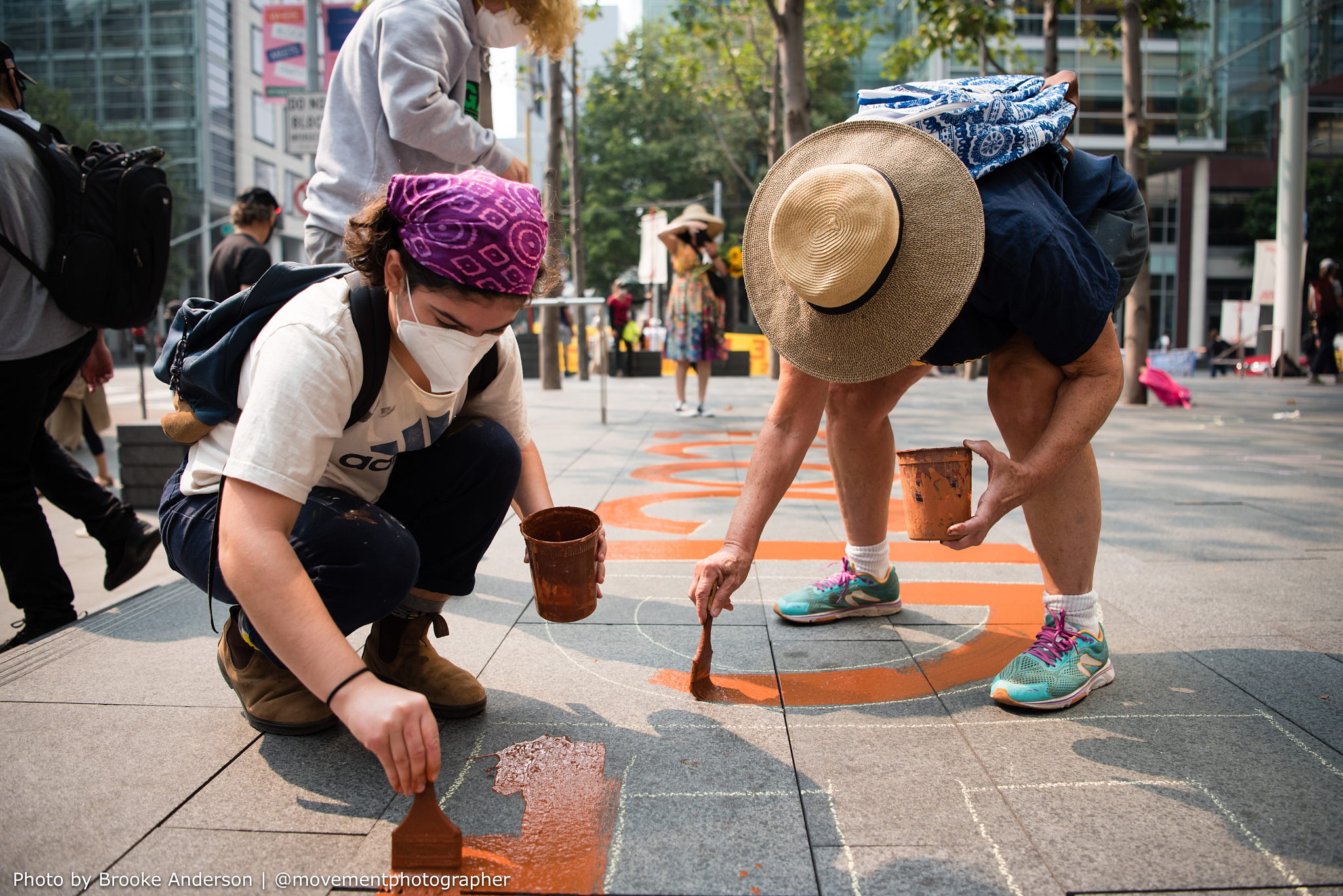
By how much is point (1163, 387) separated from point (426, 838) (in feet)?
37.4

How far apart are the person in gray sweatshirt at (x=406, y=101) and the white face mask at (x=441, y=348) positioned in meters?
0.98

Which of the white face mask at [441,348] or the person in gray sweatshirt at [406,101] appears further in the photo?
the person in gray sweatshirt at [406,101]

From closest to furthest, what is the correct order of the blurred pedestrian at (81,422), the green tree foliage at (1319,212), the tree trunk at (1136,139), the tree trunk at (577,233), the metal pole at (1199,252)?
the blurred pedestrian at (81,422)
the tree trunk at (1136,139)
the tree trunk at (577,233)
the green tree foliage at (1319,212)
the metal pole at (1199,252)

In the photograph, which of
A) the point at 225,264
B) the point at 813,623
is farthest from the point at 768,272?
the point at 225,264

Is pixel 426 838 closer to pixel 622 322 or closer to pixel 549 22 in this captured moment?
pixel 549 22

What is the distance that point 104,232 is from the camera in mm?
2854

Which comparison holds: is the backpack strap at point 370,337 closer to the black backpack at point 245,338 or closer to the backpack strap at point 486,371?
the black backpack at point 245,338

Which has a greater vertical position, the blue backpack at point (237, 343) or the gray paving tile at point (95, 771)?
the blue backpack at point (237, 343)

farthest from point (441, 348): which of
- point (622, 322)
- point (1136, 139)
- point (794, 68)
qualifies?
point (622, 322)

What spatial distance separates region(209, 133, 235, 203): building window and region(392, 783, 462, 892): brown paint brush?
40723 mm

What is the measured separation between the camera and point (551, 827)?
1.62 metres

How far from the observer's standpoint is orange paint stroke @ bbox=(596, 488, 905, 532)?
4.07m

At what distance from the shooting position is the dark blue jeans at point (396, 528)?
5.73 feet

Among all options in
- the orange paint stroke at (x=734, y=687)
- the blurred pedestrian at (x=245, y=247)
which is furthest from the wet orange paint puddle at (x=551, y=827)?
the blurred pedestrian at (x=245, y=247)
